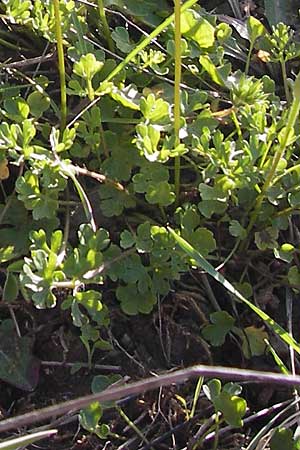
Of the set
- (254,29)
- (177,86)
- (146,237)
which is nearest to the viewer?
(177,86)

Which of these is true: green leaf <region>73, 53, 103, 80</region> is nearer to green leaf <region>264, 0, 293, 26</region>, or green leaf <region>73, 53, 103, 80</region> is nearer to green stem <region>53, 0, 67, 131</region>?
green stem <region>53, 0, 67, 131</region>

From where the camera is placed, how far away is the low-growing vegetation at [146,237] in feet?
4.21

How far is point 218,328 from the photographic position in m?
1.37

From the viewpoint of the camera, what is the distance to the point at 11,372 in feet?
4.45

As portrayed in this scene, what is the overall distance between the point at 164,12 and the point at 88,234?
1.98ft

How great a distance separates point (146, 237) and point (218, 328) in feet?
0.71

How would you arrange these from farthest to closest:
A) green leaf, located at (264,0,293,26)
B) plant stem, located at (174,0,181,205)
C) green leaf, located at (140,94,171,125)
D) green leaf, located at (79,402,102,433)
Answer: green leaf, located at (264,0,293,26) < green leaf, located at (140,94,171,125) < green leaf, located at (79,402,102,433) < plant stem, located at (174,0,181,205)

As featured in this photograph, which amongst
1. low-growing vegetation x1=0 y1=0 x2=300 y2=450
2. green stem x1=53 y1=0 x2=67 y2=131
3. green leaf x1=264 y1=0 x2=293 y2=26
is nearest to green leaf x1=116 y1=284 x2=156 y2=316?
low-growing vegetation x1=0 y1=0 x2=300 y2=450

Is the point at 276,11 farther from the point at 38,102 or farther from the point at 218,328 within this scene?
the point at 218,328

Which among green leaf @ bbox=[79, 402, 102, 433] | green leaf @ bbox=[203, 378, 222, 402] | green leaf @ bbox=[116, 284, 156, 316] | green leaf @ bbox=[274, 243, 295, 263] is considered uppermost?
green leaf @ bbox=[274, 243, 295, 263]

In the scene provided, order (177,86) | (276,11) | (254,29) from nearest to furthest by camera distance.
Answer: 1. (177,86)
2. (254,29)
3. (276,11)

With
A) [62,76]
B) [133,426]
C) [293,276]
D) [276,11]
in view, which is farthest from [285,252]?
[276,11]

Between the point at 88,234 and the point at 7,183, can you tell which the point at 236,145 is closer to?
the point at 88,234

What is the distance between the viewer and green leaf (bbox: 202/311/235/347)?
1.37m
